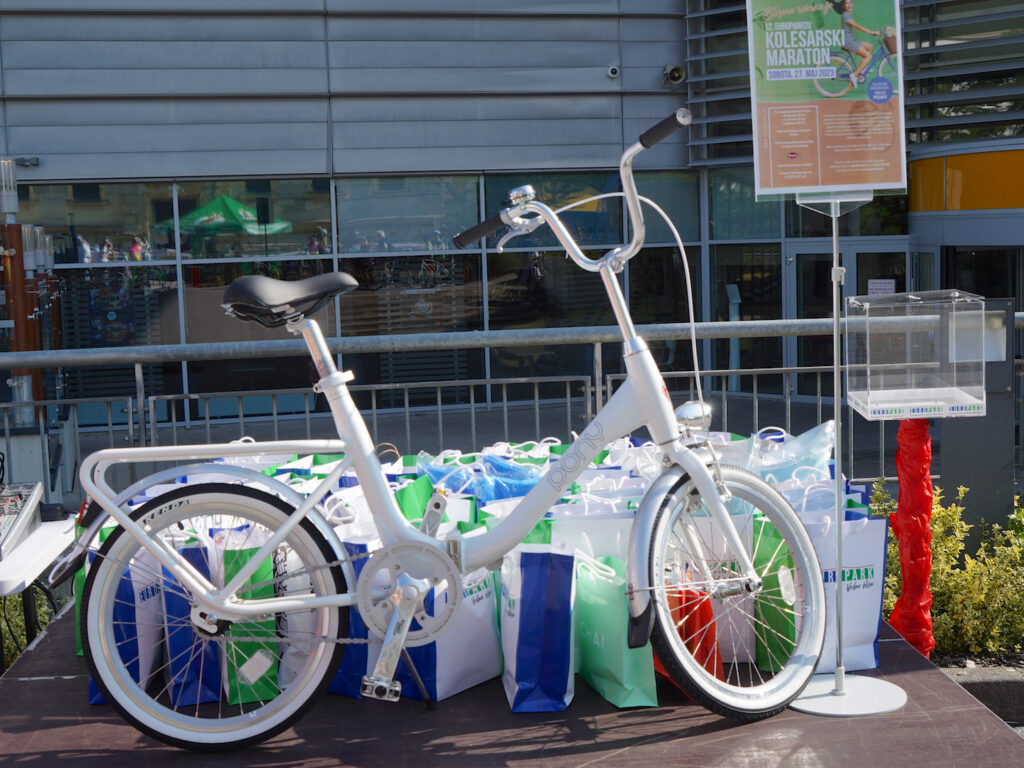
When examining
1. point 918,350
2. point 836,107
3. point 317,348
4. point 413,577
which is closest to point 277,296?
point 317,348

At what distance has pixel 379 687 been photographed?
312 centimetres

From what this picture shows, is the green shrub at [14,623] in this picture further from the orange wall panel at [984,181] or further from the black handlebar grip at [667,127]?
the orange wall panel at [984,181]

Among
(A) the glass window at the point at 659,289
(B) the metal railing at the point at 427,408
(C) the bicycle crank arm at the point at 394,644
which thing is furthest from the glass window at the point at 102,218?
(C) the bicycle crank arm at the point at 394,644

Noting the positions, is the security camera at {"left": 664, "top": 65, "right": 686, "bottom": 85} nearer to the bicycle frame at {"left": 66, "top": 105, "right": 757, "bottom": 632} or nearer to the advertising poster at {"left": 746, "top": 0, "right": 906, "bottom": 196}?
the advertising poster at {"left": 746, "top": 0, "right": 906, "bottom": 196}

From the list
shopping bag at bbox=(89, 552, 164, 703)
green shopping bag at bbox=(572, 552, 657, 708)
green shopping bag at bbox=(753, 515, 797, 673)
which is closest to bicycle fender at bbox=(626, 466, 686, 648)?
green shopping bag at bbox=(572, 552, 657, 708)

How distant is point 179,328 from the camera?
45.6 ft

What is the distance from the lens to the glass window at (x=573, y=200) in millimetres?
14586

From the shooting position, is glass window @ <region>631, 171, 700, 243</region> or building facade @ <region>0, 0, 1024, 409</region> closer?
building facade @ <region>0, 0, 1024, 409</region>

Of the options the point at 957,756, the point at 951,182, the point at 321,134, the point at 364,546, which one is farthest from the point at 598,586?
the point at 321,134

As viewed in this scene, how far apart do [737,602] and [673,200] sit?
1212 centimetres

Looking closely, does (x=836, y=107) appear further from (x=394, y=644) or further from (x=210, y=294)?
(x=210, y=294)

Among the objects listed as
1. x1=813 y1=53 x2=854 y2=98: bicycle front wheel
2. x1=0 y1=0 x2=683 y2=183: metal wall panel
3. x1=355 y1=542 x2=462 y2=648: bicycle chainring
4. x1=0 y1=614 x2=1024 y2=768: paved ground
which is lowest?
x1=0 y1=614 x2=1024 y2=768: paved ground

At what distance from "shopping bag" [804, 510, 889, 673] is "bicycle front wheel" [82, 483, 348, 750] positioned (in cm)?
159

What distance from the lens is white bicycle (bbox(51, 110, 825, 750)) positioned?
10.4 ft
